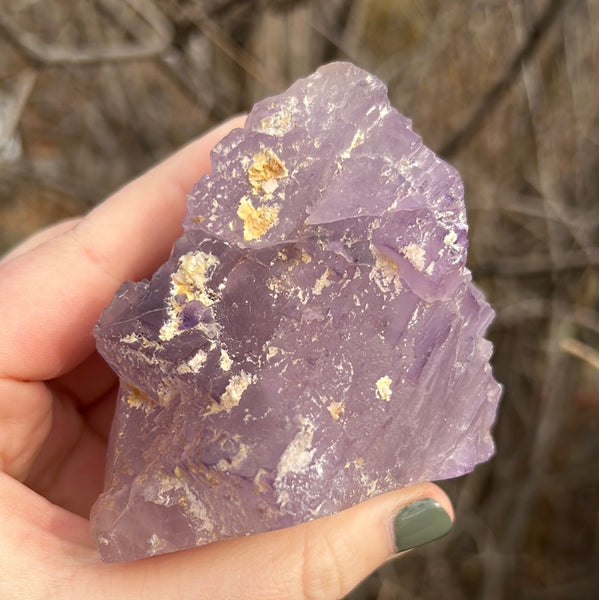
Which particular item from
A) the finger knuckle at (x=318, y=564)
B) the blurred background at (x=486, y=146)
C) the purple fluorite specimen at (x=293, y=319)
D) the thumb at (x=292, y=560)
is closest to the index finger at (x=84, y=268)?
the purple fluorite specimen at (x=293, y=319)

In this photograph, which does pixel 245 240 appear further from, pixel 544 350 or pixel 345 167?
pixel 544 350

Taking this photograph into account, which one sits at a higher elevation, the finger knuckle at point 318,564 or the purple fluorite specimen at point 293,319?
the purple fluorite specimen at point 293,319

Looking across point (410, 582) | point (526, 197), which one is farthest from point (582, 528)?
point (526, 197)

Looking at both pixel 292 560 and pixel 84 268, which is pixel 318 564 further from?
pixel 84 268

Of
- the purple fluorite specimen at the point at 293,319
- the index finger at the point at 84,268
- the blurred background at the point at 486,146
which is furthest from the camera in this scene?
the blurred background at the point at 486,146

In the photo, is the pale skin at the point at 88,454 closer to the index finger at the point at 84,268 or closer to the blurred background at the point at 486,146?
the index finger at the point at 84,268

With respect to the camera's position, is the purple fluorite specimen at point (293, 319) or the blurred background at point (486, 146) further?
the blurred background at point (486, 146)

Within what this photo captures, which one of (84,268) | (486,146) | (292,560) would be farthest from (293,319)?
(486,146)
